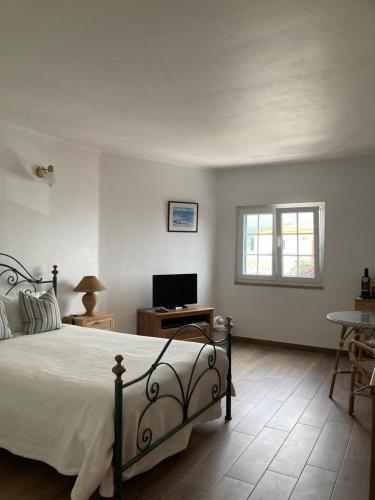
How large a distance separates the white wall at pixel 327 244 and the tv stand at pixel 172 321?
79 centimetres

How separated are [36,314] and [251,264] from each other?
3.34 meters

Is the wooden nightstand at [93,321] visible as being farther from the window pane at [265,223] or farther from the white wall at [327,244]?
the window pane at [265,223]

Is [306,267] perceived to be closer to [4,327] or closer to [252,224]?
[252,224]

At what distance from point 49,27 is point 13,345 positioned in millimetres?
2175

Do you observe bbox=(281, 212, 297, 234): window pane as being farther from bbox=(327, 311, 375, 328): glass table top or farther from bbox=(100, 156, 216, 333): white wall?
bbox=(327, 311, 375, 328): glass table top

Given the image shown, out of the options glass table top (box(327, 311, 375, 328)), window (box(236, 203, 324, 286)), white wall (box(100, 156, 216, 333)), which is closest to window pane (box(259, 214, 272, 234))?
window (box(236, 203, 324, 286))

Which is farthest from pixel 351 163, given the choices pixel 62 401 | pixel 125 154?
pixel 62 401

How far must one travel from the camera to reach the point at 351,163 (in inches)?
204

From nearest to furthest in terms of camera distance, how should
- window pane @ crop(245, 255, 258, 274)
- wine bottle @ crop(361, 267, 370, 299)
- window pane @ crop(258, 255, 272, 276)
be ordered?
wine bottle @ crop(361, 267, 370, 299) < window pane @ crop(258, 255, 272, 276) < window pane @ crop(245, 255, 258, 274)

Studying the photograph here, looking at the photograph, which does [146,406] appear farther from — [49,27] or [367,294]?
[367,294]

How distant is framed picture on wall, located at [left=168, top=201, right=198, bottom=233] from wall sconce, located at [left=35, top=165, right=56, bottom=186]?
1.88 metres

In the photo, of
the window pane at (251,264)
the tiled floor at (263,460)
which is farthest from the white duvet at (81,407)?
the window pane at (251,264)

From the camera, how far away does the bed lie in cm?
207

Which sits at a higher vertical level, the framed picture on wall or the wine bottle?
the framed picture on wall
